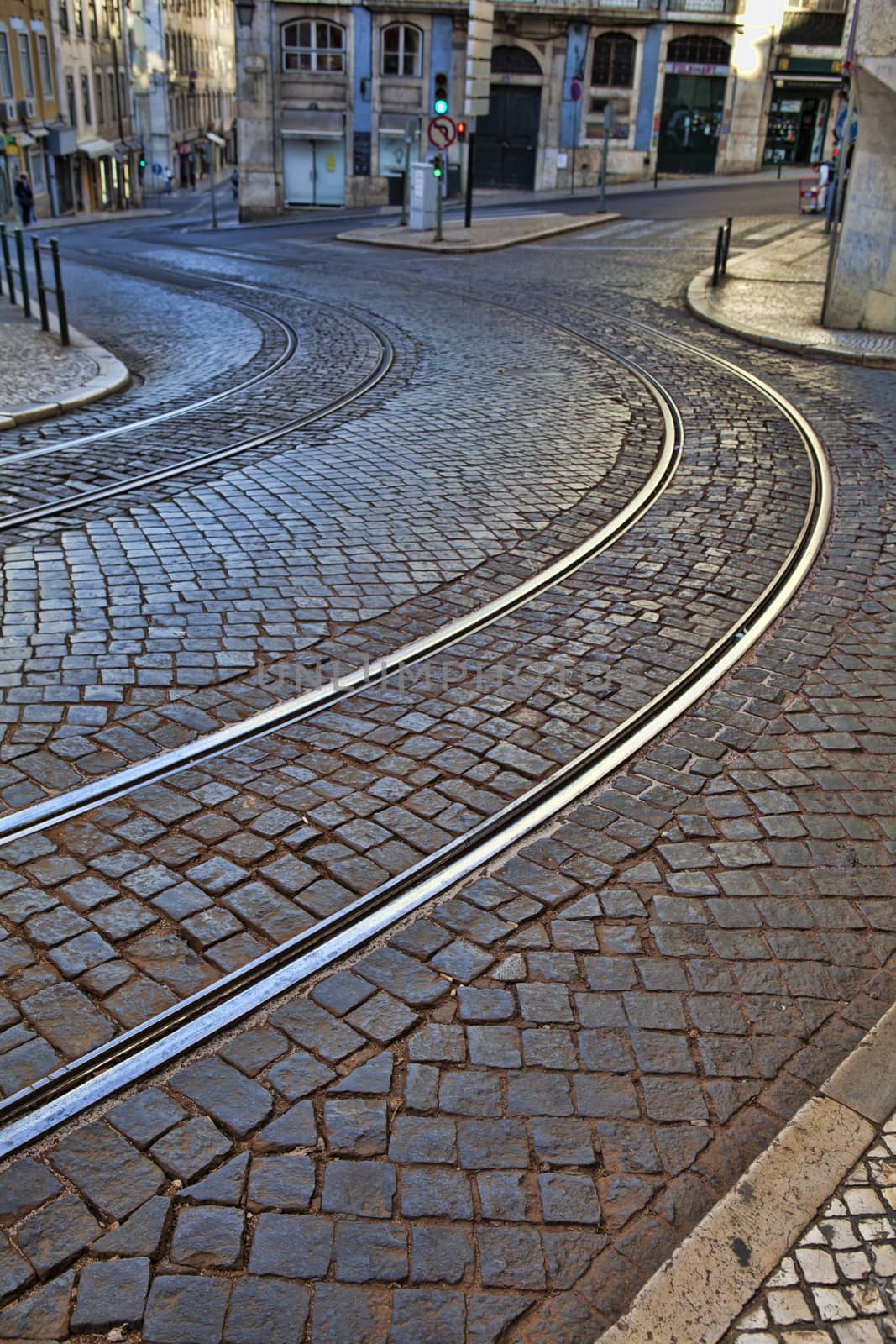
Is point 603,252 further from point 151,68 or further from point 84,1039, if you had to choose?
point 151,68

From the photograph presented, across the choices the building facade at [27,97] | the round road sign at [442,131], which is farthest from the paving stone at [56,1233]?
the building facade at [27,97]

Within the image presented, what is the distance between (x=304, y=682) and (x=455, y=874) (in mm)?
1682

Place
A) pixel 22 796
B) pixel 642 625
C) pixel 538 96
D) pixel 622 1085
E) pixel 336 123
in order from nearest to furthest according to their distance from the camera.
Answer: pixel 622 1085, pixel 22 796, pixel 642 625, pixel 336 123, pixel 538 96

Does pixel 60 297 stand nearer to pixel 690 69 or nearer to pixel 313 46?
pixel 313 46

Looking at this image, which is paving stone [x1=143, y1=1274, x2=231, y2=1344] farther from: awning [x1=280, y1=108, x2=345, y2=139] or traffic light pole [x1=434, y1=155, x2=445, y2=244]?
awning [x1=280, y1=108, x2=345, y2=139]

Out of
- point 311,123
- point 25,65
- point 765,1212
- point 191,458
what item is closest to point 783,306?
point 191,458

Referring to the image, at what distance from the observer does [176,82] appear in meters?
65.1

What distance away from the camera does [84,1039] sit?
3.58 m

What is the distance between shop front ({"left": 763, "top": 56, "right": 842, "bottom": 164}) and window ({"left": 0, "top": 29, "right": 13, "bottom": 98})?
90.5ft

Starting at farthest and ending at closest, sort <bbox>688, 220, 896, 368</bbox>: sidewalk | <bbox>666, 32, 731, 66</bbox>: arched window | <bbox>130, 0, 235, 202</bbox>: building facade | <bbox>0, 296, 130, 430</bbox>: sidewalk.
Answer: <bbox>130, 0, 235, 202</bbox>: building facade → <bbox>666, 32, 731, 66</bbox>: arched window → <bbox>688, 220, 896, 368</bbox>: sidewalk → <bbox>0, 296, 130, 430</bbox>: sidewalk

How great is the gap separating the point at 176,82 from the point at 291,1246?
71434mm

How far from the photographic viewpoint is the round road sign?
24672 millimetres

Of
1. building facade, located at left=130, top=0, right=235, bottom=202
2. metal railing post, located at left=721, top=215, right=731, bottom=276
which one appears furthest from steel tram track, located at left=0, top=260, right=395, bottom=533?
building facade, located at left=130, top=0, right=235, bottom=202

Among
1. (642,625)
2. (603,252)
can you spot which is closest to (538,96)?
(603,252)
